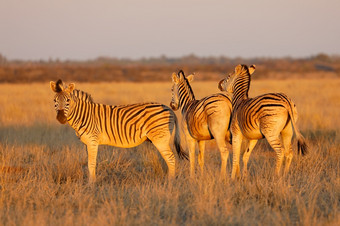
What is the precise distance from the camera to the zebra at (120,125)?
7.78m

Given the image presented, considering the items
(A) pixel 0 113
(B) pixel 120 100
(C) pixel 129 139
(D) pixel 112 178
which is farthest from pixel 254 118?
(B) pixel 120 100

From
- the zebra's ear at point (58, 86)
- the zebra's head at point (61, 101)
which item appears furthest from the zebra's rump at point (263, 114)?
the zebra's ear at point (58, 86)

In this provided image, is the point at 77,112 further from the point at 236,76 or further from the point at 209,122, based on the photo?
the point at 236,76

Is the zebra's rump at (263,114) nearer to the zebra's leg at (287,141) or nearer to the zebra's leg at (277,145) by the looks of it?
the zebra's leg at (277,145)

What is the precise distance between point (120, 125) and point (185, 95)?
1.40 metres

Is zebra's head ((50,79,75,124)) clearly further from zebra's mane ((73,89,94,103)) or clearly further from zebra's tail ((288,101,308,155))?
zebra's tail ((288,101,308,155))

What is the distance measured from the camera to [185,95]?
27.5 feet

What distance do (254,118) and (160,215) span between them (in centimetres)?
256

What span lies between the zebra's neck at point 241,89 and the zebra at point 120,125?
1.29m

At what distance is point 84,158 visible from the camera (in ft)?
30.8

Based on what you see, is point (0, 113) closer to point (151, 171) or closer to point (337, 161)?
point (151, 171)

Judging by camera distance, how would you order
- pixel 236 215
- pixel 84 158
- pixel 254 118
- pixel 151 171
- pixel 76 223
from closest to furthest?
pixel 76 223 → pixel 236 215 → pixel 254 118 → pixel 151 171 → pixel 84 158

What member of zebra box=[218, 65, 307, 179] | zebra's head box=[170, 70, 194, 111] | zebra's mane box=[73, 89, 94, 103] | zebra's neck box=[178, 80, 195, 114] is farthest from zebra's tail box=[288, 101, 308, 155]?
zebra's mane box=[73, 89, 94, 103]

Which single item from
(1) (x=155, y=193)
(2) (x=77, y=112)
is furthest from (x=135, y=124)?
(1) (x=155, y=193)
